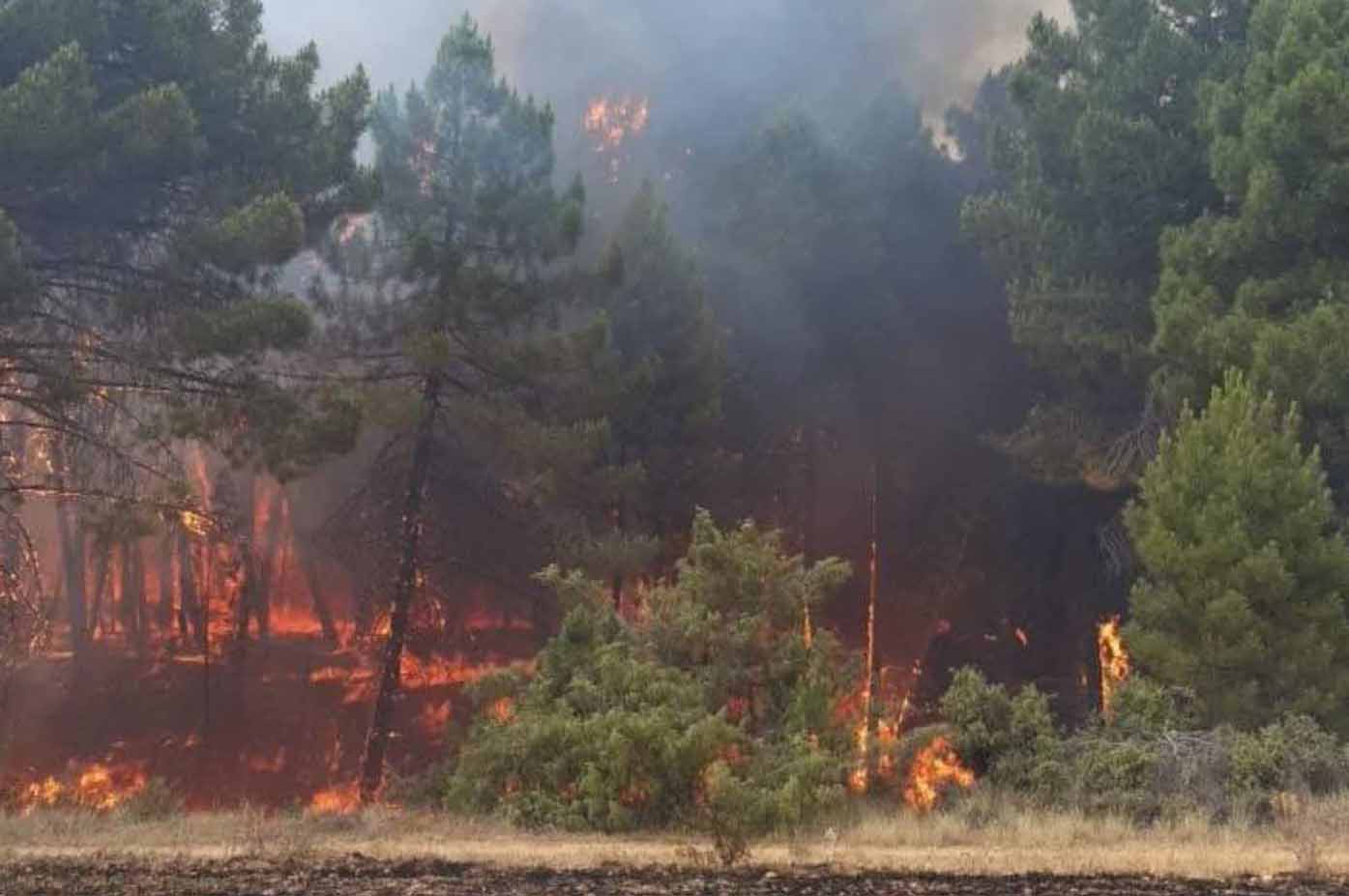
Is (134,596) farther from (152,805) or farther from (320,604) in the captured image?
(152,805)

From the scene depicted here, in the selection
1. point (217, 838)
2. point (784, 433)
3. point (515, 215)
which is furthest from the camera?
point (784, 433)

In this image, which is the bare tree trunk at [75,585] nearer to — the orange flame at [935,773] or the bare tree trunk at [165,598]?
the bare tree trunk at [165,598]

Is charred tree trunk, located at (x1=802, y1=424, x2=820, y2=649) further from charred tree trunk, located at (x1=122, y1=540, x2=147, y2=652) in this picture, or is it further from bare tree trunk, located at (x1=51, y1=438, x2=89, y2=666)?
bare tree trunk, located at (x1=51, y1=438, x2=89, y2=666)

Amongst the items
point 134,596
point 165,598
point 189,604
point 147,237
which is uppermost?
point 147,237

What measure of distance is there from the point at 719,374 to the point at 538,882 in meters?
19.0

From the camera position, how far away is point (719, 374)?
26.8m

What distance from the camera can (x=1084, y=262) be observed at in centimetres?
2212

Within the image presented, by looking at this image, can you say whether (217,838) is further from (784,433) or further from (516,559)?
(784,433)

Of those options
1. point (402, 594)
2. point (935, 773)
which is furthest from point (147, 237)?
point (935, 773)

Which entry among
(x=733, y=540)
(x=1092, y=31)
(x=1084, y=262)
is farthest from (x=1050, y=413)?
(x=733, y=540)

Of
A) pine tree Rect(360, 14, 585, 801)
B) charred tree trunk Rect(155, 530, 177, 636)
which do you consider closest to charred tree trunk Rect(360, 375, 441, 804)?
pine tree Rect(360, 14, 585, 801)

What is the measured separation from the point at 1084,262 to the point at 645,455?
8.98 m

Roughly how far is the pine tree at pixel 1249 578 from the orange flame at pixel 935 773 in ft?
9.06

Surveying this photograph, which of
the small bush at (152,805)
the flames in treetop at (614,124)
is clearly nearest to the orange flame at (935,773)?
the small bush at (152,805)
